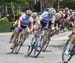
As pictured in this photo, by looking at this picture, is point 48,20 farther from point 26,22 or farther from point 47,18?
point 26,22

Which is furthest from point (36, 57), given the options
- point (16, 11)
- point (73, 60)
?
point (16, 11)

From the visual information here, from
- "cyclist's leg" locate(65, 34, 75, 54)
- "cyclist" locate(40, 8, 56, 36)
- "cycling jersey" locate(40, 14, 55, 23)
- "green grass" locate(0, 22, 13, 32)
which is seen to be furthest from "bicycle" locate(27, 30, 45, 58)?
"green grass" locate(0, 22, 13, 32)

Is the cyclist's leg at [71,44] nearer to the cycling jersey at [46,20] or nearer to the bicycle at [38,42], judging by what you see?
the bicycle at [38,42]

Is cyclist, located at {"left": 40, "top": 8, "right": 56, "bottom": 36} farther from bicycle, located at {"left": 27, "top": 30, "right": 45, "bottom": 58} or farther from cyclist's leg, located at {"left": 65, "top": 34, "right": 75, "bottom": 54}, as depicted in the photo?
cyclist's leg, located at {"left": 65, "top": 34, "right": 75, "bottom": 54}

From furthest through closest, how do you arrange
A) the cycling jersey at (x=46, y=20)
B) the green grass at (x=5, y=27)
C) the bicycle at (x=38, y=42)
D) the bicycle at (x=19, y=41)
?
the green grass at (x=5, y=27), the bicycle at (x=19, y=41), the cycling jersey at (x=46, y=20), the bicycle at (x=38, y=42)

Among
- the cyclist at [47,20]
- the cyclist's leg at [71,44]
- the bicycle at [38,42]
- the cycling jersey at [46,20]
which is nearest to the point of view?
the cyclist's leg at [71,44]

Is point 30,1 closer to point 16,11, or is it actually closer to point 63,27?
point 16,11

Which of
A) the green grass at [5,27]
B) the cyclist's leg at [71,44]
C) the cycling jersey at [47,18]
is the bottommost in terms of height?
the green grass at [5,27]

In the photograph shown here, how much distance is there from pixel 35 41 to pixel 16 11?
3299cm

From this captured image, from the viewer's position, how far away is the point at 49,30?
14.0 metres

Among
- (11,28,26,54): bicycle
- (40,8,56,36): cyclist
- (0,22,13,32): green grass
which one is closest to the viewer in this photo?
(40,8,56,36): cyclist

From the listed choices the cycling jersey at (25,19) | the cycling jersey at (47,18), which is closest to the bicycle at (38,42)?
the cycling jersey at (47,18)

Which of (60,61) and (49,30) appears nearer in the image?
(60,61)

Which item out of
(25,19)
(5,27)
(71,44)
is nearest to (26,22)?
(25,19)
